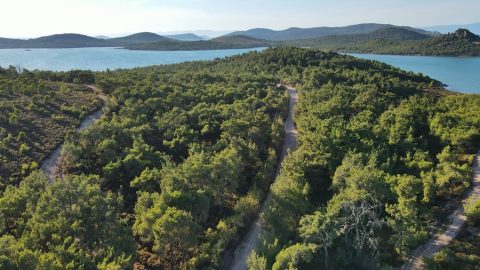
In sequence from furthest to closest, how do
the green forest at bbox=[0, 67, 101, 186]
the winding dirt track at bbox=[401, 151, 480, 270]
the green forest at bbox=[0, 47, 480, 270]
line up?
→ the green forest at bbox=[0, 67, 101, 186] → the winding dirt track at bbox=[401, 151, 480, 270] → the green forest at bbox=[0, 47, 480, 270]

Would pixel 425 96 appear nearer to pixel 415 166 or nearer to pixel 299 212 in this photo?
pixel 415 166

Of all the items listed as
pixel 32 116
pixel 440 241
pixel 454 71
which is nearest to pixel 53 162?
pixel 32 116

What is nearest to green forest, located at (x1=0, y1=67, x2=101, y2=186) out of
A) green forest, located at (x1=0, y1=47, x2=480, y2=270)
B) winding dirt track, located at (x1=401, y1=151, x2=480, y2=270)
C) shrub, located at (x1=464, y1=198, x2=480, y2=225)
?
green forest, located at (x1=0, y1=47, x2=480, y2=270)

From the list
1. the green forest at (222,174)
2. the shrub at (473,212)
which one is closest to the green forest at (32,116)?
the green forest at (222,174)

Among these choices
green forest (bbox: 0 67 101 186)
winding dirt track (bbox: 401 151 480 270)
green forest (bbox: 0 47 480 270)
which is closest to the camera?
green forest (bbox: 0 47 480 270)

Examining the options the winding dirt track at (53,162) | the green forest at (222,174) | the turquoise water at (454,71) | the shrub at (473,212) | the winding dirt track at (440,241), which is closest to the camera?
the green forest at (222,174)

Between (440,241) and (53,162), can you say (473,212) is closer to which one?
(440,241)

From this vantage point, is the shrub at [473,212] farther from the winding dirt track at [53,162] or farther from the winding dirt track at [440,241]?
the winding dirt track at [53,162]

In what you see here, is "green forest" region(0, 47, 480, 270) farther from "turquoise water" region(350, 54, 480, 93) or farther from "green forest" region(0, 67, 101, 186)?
"turquoise water" region(350, 54, 480, 93)

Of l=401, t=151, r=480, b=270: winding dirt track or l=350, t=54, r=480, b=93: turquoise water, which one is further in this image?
l=350, t=54, r=480, b=93: turquoise water
